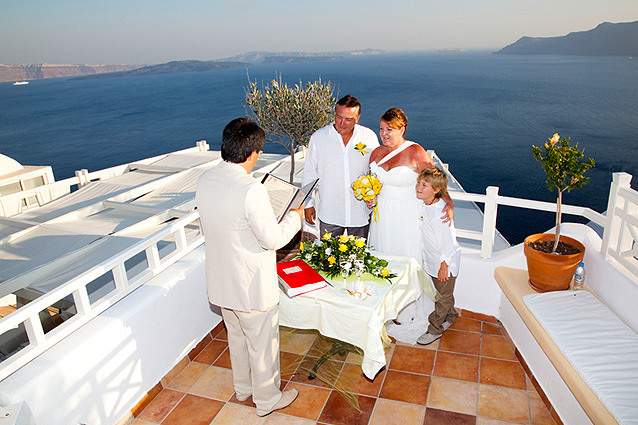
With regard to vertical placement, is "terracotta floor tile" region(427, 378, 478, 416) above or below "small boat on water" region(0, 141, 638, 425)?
below

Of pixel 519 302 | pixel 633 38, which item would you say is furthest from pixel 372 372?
pixel 633 38

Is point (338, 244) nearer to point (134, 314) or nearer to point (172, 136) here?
point (134, 314)

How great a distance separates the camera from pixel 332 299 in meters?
2.94

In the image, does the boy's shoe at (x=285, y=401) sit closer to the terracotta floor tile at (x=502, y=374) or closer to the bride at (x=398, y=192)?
the bride at (x=398, y=192)

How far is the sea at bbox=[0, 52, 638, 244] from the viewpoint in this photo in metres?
44.8

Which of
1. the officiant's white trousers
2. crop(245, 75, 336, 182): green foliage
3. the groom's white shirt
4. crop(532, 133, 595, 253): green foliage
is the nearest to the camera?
the officiant's white trousers

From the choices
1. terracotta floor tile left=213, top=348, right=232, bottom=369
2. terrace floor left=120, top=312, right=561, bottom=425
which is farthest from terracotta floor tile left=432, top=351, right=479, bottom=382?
terracotta floor tile left=213, top=348, right=232, bottom=369

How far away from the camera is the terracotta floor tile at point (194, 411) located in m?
3.09

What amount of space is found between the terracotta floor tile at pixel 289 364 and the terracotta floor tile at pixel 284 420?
0.42 m

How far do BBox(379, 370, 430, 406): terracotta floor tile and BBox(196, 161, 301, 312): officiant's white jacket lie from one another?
4.25ft

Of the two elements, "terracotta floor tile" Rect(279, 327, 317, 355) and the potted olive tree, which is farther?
"terracotta floor tile" Rect(279, 327, 317, 355)

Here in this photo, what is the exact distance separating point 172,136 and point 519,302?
7739 cm

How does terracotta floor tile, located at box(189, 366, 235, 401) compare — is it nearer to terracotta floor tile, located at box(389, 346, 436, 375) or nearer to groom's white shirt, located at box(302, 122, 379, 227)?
terracotta floor tile, located at box(389, 346, 436, 375)

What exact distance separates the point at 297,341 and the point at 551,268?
234 cm
